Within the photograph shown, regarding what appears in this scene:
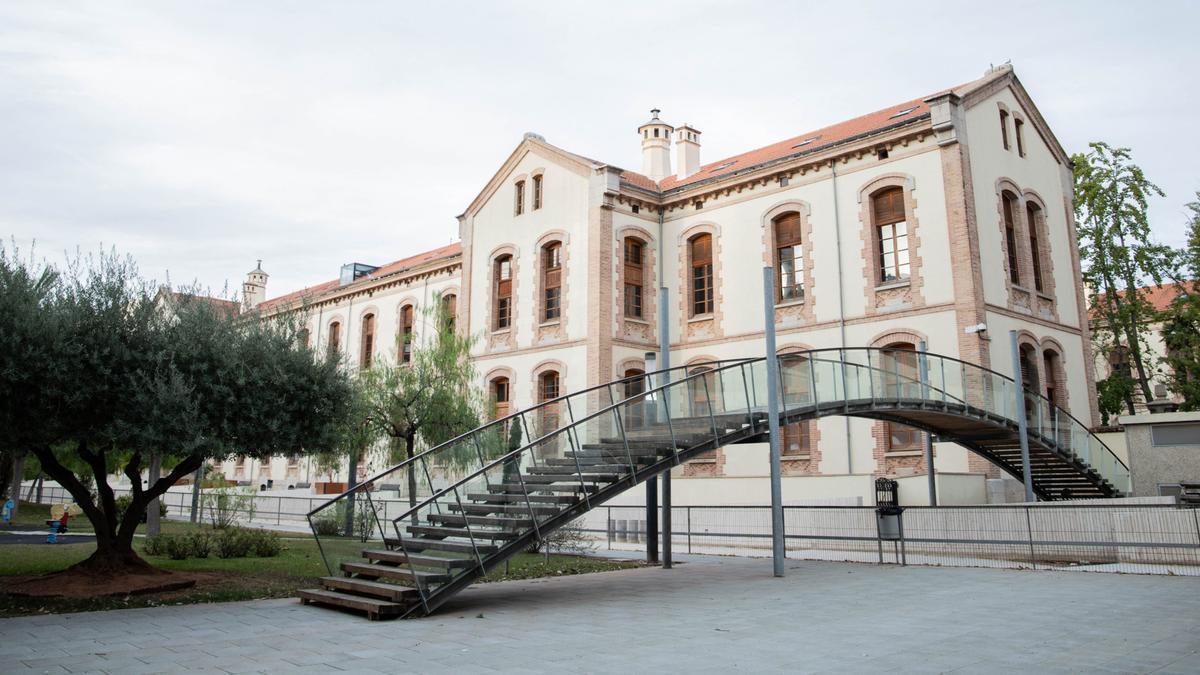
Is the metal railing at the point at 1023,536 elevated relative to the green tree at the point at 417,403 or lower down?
lower down

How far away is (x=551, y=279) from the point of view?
28062 mm

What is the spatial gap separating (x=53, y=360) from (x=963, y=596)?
11.4 m

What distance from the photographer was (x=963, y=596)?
10320 millimetres

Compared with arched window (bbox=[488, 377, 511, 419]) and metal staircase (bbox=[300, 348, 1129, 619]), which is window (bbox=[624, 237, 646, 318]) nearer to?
arched window (bbox=[488, 377, 511, 419])

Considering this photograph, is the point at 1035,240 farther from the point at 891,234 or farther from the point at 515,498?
the point at 515,498

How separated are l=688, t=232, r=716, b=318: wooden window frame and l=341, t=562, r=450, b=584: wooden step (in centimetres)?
1733

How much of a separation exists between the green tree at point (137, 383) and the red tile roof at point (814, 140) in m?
16.5

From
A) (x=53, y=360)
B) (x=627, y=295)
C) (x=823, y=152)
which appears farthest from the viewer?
(x=627, y=295)

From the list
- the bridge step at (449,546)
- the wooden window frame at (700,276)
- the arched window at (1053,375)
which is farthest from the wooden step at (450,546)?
the arched window at (1053,375)

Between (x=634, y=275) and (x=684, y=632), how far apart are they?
768 inches

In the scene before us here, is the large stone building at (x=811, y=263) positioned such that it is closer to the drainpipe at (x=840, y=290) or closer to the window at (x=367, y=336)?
the drainpipe at (x=840, y=290)

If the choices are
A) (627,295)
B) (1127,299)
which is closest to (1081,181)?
(1127,299)

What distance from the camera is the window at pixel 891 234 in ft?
72.3

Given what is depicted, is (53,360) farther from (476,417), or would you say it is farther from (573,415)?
(476,417)
